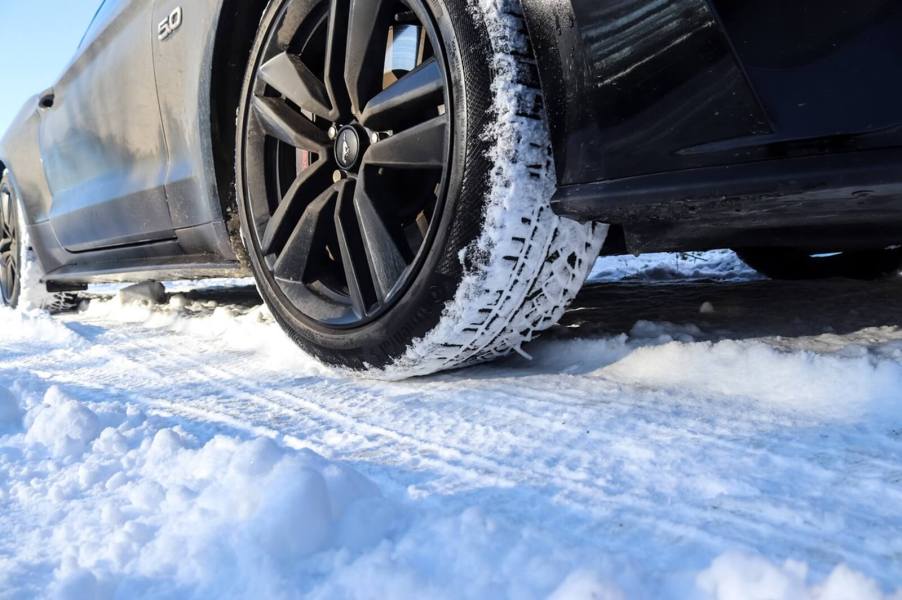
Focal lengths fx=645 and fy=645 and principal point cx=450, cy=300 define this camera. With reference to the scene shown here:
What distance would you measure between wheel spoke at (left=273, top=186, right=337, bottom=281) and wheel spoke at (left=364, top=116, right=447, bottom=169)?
20 cm

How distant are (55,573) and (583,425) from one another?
0.84m

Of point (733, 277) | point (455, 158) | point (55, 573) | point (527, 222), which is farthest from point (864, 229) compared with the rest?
point (733, 277)

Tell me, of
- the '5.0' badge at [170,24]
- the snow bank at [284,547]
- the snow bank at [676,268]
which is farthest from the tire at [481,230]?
the snow bank at [676,268]

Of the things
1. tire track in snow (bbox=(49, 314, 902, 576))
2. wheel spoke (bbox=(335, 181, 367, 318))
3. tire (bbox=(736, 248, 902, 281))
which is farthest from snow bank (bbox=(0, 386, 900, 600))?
tire (bbox=(736, 248, 902, 281))

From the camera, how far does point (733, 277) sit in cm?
302

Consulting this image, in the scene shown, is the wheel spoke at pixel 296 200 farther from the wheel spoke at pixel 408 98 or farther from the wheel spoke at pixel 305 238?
the wheel spoke at pixel 408 98

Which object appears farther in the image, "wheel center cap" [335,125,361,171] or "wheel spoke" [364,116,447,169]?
"wheel center cap" [335,125,361,171]

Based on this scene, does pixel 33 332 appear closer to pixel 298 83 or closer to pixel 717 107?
pixel 298 83

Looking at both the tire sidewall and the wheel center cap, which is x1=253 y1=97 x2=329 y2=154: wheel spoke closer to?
the wheel center cap

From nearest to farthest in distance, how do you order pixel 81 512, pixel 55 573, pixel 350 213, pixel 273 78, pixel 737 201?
pixel 55 573
pixel 81 512
pixel 737 201
pixel 350 213
pixel 273 78

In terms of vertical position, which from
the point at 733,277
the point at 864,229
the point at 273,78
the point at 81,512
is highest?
the point at 273,78

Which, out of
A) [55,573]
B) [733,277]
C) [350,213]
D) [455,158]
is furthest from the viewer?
[733,277]

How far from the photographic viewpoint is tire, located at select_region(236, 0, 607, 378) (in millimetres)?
1248

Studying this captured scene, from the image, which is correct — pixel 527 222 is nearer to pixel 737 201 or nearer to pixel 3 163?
pixel 737 201
